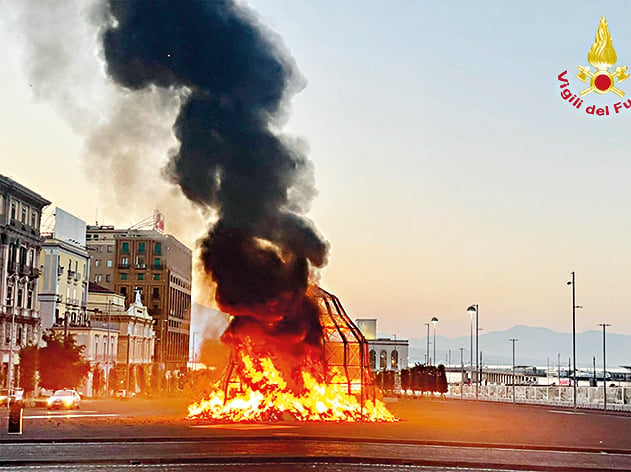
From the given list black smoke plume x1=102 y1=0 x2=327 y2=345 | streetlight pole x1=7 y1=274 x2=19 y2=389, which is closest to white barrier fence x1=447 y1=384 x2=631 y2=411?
black smoke plume x1=102 y1=0 x2=327 y2=345

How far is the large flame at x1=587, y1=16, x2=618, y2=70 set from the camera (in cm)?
3981

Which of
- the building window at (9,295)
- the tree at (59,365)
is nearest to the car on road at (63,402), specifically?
the tree at (59,365)

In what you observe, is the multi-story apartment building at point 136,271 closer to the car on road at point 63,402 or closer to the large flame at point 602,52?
the car on road at point 63,402

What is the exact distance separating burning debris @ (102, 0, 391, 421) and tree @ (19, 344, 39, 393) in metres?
45.2

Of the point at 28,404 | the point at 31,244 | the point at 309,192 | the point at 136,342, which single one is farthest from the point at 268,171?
the point at 136,342

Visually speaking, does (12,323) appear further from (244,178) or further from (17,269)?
(244,178)

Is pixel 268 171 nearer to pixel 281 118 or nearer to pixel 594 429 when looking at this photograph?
pixel 281 118

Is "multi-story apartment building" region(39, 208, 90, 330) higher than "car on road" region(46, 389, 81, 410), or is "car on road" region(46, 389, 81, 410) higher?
"multi-story apartment building" region(39, 208, 90, 330)

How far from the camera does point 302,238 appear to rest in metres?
48.6

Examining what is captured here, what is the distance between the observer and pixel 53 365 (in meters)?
87.8

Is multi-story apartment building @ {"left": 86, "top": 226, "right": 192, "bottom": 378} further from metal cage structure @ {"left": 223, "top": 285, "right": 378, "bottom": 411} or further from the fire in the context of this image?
the fire

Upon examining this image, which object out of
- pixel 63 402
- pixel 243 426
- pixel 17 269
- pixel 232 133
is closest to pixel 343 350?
pixel 243 426

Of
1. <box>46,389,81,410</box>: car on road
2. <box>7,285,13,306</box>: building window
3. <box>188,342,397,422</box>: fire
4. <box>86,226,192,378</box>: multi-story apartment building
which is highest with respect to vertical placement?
<box>86,226,192,378</box>: multi-story apartment building

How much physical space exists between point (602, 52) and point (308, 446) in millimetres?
21080
